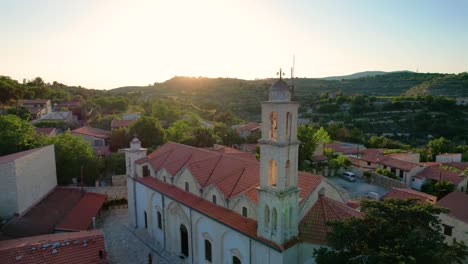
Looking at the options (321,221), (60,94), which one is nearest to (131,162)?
(321,221)

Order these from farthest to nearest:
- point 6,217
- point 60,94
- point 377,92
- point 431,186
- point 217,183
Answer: point 377,92 < point 60,94 < point 431,186 < point 6,217 < point 217,183

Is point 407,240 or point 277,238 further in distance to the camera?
point 277,238

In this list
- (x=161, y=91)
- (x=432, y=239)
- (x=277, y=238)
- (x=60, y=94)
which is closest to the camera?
(x=432, y=239)

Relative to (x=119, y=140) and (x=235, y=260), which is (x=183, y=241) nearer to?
(x=235, y=260)

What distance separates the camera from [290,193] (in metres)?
15.5

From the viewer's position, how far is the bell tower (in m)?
15.3

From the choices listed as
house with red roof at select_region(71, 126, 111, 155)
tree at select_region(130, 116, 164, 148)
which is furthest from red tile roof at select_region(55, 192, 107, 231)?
house with red roof at select_region(71, 126, 111, 155)

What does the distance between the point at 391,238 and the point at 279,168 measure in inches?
219

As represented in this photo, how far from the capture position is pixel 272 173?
54.4 ft

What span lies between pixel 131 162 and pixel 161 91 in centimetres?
14863

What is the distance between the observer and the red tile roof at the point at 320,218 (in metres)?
15.8

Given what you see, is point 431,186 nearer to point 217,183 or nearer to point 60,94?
point 217,183

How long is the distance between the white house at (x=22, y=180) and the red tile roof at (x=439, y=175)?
43089mm

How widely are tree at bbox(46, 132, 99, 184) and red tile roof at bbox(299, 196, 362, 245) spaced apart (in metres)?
30.3
